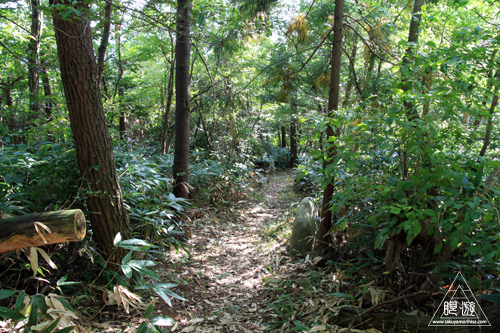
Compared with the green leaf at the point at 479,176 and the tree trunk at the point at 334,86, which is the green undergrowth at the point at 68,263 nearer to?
the tree trunk at the point at 334,86

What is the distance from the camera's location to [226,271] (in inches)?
173

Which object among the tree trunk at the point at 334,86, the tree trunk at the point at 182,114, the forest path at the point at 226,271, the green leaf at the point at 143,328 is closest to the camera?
the green leaf at the point at 143,328

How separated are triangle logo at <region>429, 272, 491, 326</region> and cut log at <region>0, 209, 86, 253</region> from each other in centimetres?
290

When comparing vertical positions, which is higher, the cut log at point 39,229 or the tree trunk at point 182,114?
the tree trunk at point 182,114

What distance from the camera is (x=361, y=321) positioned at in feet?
8.63

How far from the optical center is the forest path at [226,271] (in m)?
3.21

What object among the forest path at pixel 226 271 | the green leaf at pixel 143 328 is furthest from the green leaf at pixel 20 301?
the forest path at pixel 226 271

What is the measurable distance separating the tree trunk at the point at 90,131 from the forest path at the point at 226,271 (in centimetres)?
102

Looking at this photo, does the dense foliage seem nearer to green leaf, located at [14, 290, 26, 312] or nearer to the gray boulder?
green leaf, located at [14, 290, 26, 312]

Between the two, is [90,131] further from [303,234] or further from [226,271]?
[303,234]

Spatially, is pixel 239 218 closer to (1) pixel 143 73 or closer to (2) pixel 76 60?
(2) pixel 76 60

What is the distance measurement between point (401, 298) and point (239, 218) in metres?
4.72

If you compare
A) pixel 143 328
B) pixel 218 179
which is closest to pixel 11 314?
pixel 143 328

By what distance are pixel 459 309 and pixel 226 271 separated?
114 inches
